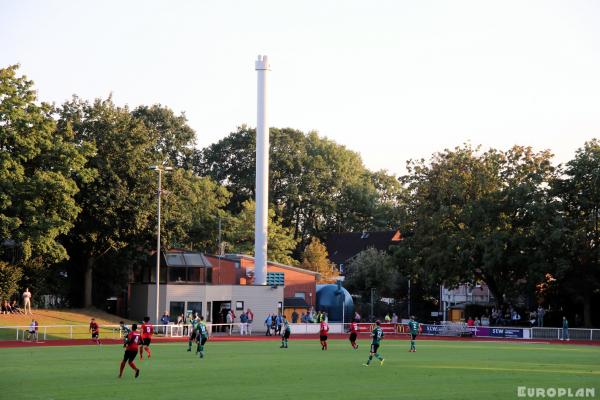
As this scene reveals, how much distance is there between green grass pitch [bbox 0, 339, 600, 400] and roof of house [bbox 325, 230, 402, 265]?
79493mm

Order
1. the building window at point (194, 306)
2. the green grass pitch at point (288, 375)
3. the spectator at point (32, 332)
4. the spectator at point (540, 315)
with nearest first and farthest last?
the green grass pitch at point (288, 375) → the spectator at point (32, 332) → the building window at point (194, 306) → the spectator at point (540, 315)

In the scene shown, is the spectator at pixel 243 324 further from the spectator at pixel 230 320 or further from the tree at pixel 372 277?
the tree at pixel 372 277

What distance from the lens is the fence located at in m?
57.1

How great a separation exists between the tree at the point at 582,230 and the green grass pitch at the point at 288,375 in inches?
1138

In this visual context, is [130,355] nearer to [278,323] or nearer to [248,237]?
[278,323]

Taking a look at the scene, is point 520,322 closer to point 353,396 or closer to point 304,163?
point 304,163

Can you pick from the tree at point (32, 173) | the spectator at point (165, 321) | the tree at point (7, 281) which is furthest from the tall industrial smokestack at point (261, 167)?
the tree at point (7, 281)

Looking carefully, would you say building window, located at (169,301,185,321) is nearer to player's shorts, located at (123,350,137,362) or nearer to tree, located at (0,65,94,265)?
tree, located at (0,65,94,265)

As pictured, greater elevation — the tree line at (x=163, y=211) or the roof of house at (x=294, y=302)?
the tree line at (x=163, y=211)

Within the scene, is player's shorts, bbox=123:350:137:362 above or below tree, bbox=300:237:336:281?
below

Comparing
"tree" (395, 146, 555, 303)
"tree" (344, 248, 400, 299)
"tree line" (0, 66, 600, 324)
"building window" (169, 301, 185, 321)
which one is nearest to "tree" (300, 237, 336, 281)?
"tree" (344, 248, 400, 299)

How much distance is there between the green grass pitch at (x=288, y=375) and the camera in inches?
887

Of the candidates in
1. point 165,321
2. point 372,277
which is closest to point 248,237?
point 372,277

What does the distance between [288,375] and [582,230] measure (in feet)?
152
